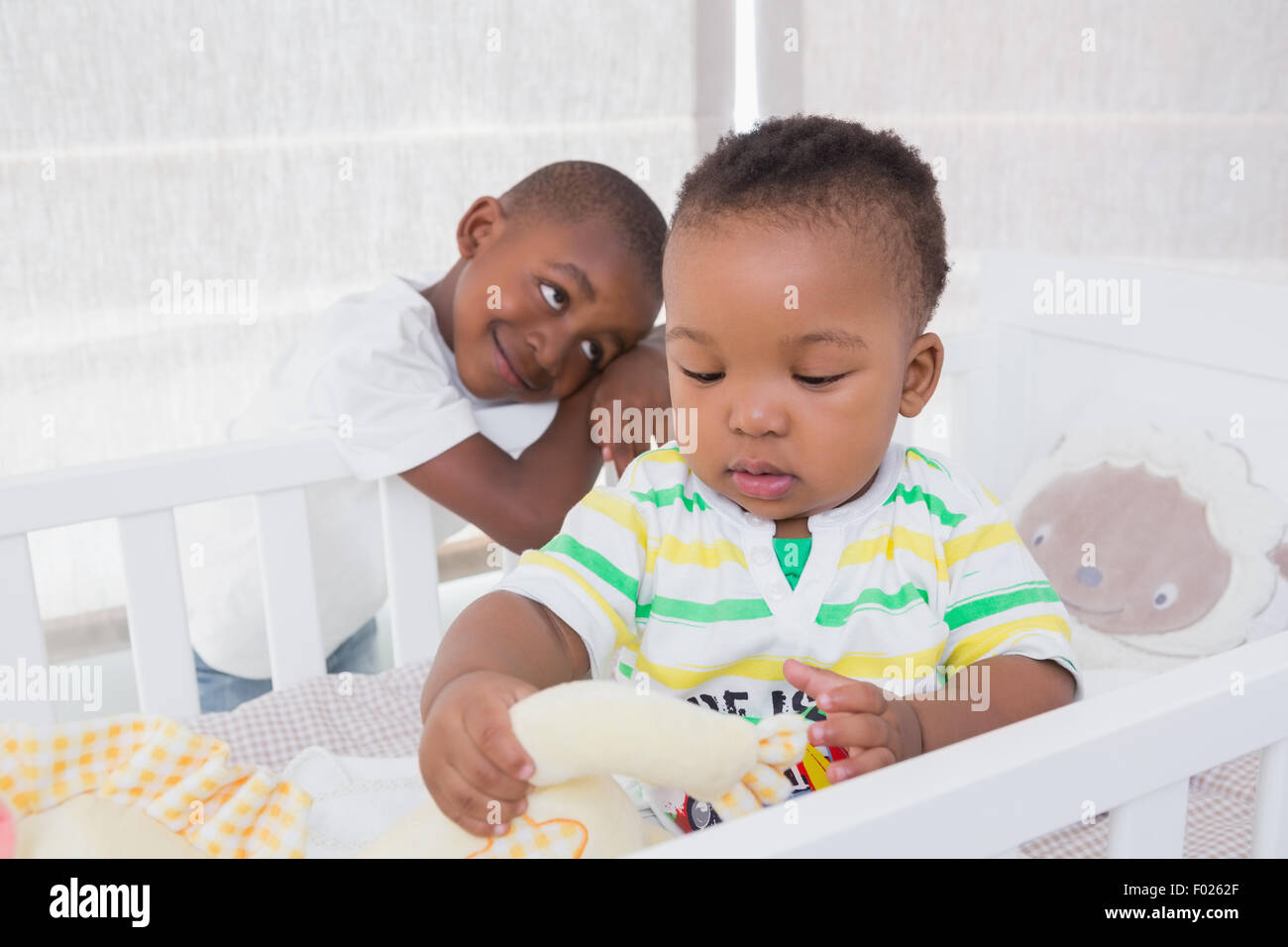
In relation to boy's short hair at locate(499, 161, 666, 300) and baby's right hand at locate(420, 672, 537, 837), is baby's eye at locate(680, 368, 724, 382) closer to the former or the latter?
baby's right hand at locate(420, 672, 537, 837)

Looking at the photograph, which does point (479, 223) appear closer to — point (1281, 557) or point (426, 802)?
point (426, 802)

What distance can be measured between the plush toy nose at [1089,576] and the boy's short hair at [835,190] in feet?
1.79

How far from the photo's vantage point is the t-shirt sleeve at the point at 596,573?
28.7 inches

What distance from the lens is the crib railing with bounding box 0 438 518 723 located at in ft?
3.20

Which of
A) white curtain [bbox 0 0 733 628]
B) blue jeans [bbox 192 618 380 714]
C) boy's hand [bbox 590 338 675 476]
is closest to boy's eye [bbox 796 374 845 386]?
boy's hand [bbox 590 338 675 476]

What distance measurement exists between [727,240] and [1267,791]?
1.39 ft

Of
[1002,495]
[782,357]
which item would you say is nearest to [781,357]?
[782,357]

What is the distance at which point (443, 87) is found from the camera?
1.65 metres

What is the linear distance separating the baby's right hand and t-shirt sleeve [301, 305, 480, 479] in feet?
1.64

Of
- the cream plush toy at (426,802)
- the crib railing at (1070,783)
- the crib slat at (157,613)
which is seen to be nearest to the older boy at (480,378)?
the crib slat at (157,613)

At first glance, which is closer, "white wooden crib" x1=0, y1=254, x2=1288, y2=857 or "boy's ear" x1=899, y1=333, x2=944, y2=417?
"white wooden crib" x1=0, y1=254, x2=1288, y2=857

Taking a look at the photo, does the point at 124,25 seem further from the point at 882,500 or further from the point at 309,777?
the point at 882,500

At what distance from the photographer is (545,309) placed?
1112 mm
